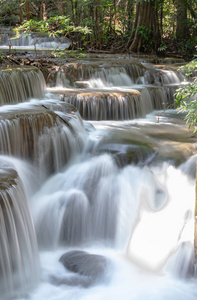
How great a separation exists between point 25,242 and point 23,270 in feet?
0.96

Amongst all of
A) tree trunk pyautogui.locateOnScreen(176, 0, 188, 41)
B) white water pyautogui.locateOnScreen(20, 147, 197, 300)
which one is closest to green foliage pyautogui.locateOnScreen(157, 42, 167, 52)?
tree trunk pyautogui.locateOnScreen(176, 0, 188, 41)

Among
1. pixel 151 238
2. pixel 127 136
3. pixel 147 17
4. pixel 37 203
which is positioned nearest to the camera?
pixel 151 238

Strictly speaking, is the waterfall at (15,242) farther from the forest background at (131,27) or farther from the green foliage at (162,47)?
the green foliage at (162,47)

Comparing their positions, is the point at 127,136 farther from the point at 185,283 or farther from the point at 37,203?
the point at 185,283

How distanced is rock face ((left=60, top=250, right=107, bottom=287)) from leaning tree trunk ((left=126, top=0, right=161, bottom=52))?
1150 centimetres

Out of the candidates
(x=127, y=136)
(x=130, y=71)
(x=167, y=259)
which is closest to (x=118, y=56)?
Answer: (x=130, y=71)

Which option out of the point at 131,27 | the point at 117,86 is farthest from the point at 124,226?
the point at 131,27

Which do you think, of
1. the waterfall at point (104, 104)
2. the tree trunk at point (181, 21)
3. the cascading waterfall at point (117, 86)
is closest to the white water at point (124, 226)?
the waterfall at point (104, 104)

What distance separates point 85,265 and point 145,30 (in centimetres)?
1198

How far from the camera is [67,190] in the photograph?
5.69 meters

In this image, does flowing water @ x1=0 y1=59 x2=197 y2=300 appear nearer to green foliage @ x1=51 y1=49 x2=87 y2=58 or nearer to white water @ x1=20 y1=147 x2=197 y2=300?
white water @ x1=20 y1=147 x2=197 y2=300

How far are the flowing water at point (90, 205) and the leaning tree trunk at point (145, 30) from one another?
761cm

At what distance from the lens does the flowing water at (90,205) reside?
4219 mm

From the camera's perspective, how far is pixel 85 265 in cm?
447
